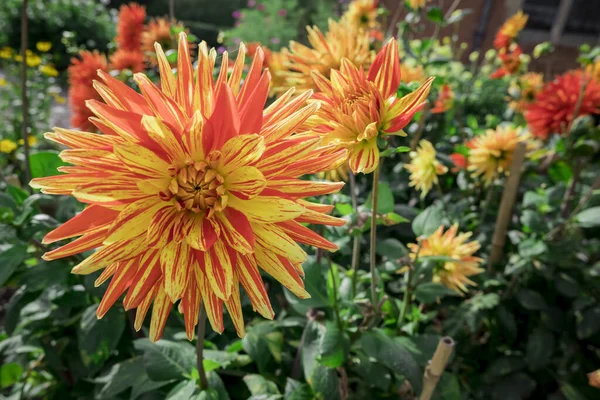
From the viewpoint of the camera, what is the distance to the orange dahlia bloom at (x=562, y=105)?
136 centimetres

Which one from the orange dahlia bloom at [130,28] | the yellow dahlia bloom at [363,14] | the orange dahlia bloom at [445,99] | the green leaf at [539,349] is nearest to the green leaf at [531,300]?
the green leaf at [539,349]

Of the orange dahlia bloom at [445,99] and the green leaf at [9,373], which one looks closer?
the green leaf at [9,373]

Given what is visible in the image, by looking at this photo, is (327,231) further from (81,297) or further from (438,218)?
(81,297)

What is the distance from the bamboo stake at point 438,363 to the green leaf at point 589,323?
2.54ft

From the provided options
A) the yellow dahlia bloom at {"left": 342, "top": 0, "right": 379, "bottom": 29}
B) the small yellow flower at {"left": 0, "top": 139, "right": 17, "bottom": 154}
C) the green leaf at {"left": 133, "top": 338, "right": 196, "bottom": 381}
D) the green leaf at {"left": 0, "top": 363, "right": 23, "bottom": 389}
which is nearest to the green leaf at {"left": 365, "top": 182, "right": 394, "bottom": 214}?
the green leaf at {"left": 133, "top": 338, "right": 196, "bottom": 381}

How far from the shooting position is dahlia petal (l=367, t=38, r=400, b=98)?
0.58 m

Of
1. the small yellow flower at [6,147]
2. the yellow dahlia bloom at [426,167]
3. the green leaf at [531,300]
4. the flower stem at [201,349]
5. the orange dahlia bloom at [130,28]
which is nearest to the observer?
the flower stem at [201,349]

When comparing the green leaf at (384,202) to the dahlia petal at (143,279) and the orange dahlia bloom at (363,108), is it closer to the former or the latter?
the orange dahlia bloom at (363,108)

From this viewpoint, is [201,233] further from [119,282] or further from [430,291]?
[430,291]

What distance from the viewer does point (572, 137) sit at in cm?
129

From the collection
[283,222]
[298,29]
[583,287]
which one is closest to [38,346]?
[283,222]

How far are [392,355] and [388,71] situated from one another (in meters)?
0.52

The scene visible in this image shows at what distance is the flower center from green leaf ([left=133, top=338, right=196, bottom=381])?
429 millimetres

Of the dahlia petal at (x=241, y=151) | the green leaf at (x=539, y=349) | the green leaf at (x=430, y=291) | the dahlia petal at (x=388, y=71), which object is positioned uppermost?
the dahlia petal at (x=388, y=71)
